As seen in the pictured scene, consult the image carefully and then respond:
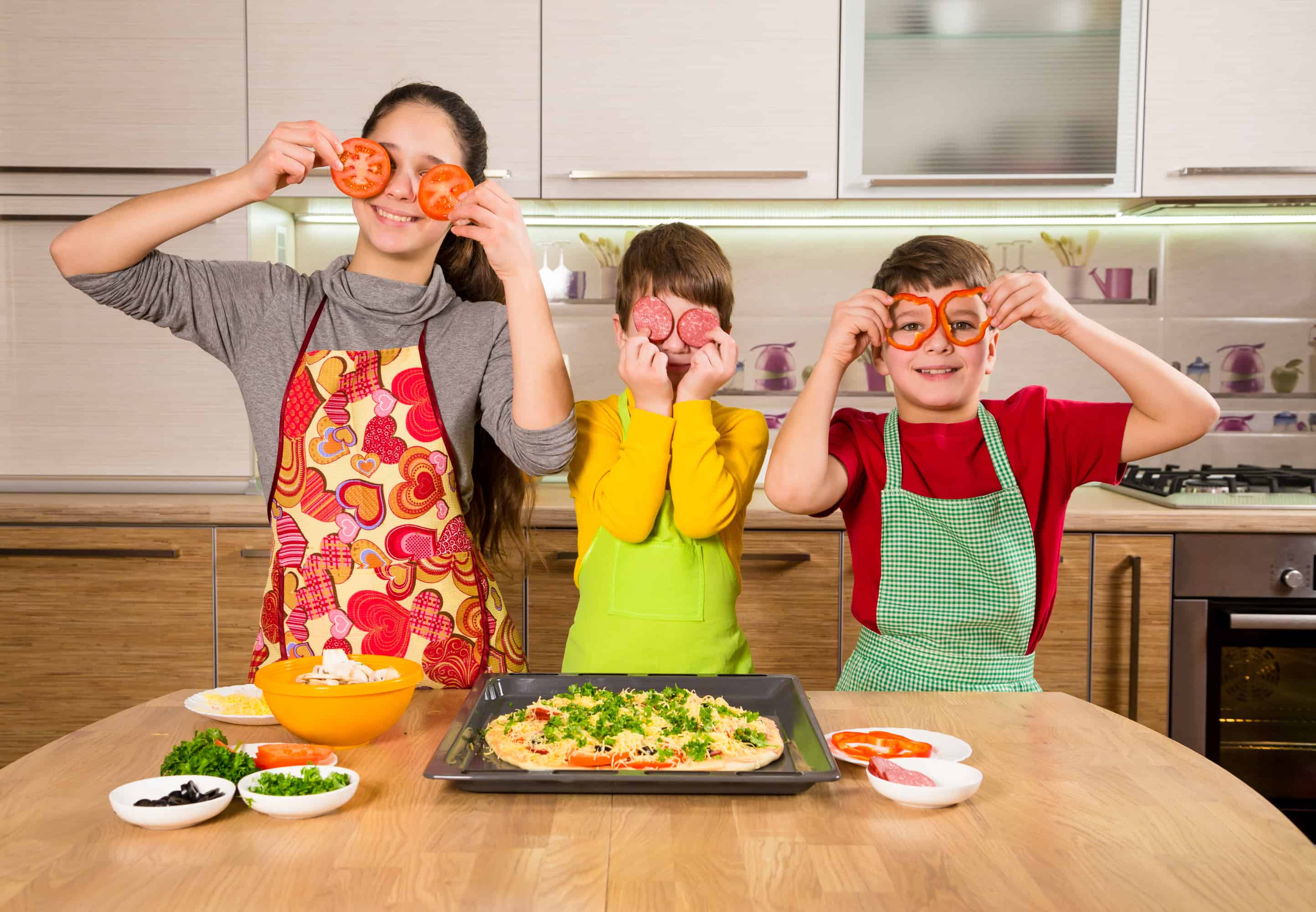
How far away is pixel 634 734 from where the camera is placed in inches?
41.1

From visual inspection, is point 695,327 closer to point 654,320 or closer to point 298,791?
point 654,320

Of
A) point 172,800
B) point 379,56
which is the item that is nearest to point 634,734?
point 172,800

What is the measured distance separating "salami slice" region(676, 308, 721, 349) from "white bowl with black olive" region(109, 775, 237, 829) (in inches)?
35.6

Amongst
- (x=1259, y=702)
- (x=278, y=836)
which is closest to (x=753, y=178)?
(x=1259, y=702)

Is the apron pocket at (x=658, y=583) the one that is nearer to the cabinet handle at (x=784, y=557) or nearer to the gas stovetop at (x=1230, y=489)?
the cabinet handle at (x=784, y=557)

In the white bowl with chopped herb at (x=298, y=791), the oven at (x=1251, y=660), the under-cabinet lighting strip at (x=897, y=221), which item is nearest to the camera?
the white bowl with chopped herb at (x=298, y=791)

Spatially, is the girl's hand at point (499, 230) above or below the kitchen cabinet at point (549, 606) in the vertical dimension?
above

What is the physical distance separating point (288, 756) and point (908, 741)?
0.62m

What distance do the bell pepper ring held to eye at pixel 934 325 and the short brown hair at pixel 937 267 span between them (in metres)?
0.04

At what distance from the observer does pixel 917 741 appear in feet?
3.59

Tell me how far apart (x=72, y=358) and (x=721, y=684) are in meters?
2.34

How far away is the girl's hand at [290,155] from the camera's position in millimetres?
1369

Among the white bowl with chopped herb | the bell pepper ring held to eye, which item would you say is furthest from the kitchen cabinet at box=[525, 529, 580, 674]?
the white bowl with chopped herb


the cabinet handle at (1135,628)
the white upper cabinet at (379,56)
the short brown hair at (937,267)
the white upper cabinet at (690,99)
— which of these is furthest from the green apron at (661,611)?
the white upper cabinet at (379,56)
